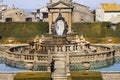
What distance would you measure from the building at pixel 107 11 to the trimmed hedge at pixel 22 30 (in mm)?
26071

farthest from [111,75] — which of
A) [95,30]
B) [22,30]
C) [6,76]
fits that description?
[22,30]

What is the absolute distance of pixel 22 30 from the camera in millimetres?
64750

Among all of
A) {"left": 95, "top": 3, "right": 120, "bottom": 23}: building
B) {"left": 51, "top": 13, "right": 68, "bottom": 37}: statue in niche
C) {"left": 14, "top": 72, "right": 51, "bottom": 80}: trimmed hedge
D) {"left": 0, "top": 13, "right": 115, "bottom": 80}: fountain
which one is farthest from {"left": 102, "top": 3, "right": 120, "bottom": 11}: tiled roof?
{"left": 14, "top": 72, "right": 51, "bottom": 80}: trimmed hedge

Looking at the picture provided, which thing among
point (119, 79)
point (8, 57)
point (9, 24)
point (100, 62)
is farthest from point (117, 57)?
point (9, 24)

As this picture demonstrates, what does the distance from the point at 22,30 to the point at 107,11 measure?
2898 centimetres

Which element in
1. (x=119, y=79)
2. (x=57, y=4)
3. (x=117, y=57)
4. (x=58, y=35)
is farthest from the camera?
(x=57, y=4)

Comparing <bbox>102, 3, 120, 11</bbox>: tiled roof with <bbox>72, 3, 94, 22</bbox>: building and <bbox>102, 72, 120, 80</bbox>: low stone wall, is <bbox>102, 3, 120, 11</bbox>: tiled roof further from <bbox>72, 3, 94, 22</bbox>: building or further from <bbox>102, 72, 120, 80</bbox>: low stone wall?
<bbox>102, 72, 120, 80</bbox>: low stone wall

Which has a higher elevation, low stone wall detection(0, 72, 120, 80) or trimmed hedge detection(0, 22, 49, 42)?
trimmed hedge detection(0, 22, 49, 42)

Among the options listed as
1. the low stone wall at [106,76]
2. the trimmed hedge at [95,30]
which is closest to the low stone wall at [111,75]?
the low stone wall at [106,76]

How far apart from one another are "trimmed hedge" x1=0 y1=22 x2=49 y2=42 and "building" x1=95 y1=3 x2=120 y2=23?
2607 centimetres

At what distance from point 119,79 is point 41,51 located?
13396 millimetres

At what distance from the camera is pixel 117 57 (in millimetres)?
44781

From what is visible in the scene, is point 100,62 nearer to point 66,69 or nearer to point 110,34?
point 66,69

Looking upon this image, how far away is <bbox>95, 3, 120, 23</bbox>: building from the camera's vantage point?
288 feet
